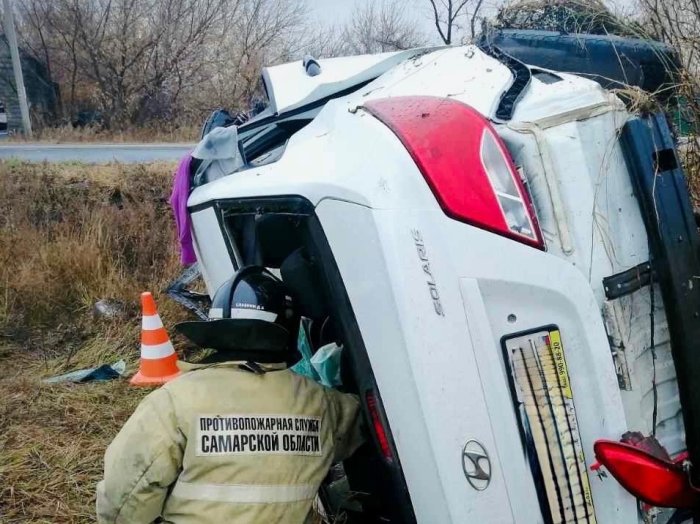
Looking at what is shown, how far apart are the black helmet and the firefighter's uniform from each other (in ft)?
0.26

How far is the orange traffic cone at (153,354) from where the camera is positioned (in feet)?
13.8

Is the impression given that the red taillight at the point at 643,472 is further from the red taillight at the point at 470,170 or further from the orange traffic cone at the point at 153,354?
the orange traffic cone at the point at 153,354

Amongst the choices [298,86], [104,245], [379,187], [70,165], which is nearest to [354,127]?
[379,187]

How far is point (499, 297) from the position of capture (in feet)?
5.21

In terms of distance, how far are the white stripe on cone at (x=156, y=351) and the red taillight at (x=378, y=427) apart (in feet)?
9.07

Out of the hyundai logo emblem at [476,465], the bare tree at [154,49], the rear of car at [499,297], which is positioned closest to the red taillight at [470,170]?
the rear of car at [499,297]

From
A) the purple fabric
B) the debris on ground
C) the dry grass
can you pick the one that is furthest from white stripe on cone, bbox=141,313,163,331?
the dry grass

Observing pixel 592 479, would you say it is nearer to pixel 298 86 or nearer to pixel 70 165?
pixel 298 86

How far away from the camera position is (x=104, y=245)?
5801 mm

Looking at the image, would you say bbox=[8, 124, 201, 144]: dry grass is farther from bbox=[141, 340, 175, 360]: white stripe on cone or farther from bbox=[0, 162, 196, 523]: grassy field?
bbox=[141, 340, 175, 360]: white stripe on cone

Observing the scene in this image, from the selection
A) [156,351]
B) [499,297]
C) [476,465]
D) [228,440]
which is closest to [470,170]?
[499,297]

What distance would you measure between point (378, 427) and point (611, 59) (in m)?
1.38

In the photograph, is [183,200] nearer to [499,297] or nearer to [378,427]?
[378,427]

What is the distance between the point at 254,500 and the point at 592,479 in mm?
882
